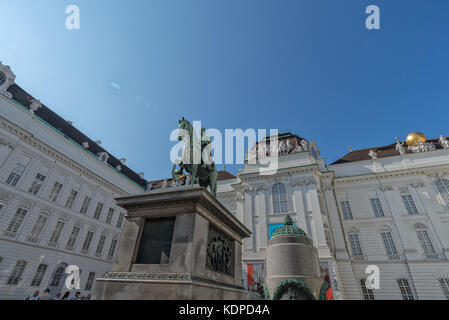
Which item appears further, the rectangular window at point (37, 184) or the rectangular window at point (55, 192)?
the rectangular window at point (55, 192)

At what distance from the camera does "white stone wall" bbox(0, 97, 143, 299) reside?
Result: 22.4 m

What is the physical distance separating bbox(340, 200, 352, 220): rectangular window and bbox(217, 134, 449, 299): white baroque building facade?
120mm

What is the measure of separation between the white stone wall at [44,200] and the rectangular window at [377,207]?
37.5 meters

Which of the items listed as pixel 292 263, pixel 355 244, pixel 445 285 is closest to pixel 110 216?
pixel 292 263

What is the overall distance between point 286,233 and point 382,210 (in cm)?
2668

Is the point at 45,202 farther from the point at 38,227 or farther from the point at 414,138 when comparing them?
the point at 414,138

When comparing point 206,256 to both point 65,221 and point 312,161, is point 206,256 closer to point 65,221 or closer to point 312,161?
point 312,161

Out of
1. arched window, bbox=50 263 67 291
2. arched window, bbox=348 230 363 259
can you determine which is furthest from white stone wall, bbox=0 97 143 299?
arched window, bbox=348 230 363 259

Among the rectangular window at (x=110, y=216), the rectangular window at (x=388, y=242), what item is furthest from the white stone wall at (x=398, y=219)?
the rectangular window at (x=110, y=216)

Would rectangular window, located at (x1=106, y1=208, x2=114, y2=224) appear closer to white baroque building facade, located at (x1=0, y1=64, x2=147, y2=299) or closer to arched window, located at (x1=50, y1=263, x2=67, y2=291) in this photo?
white baroque building facade, located at (x1=0, y1=64, x2=147, y2=299)

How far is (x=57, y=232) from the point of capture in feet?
87.1

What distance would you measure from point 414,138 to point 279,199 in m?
22.5

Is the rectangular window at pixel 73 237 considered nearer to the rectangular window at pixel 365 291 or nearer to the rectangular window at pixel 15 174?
the rectangular window at pixel 15 174

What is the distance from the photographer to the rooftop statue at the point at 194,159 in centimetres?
638
